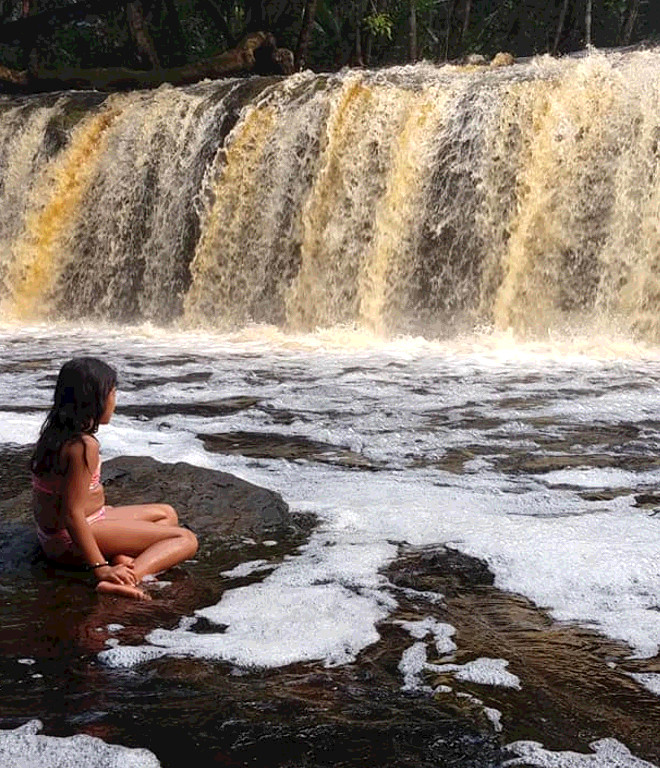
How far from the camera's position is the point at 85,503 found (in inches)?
162

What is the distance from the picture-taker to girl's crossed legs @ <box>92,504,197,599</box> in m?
4.18

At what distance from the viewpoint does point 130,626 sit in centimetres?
368

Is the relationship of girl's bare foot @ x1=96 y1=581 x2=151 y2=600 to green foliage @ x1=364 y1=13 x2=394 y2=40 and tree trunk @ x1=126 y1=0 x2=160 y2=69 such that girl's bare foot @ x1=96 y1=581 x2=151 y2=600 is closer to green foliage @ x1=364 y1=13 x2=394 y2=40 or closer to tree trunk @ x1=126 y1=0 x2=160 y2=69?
green foliage @ x1=364 y1=13 x2=394 y2=40

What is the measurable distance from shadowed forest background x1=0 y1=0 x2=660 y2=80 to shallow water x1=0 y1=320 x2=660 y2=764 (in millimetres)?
12832

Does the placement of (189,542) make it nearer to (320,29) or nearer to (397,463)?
(397,463)

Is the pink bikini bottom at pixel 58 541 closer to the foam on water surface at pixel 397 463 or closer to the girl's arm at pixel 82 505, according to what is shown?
the girl's arm at pixel 82 505

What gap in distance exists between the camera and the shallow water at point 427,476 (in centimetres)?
355

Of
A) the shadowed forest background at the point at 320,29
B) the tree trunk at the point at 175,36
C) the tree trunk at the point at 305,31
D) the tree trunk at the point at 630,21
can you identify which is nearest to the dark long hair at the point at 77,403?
the tree trunk at the point at 305,31

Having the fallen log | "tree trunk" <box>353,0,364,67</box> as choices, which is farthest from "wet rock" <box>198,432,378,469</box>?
"tree trunk" <box>353,0,364,67</box>

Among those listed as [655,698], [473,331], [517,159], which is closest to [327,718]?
[655,698]

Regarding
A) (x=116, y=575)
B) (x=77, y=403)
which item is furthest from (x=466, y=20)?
(x=116, y=575)

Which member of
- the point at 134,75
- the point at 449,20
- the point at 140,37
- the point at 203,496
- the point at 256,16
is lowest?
the point at 203,496

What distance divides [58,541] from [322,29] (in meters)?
21.4

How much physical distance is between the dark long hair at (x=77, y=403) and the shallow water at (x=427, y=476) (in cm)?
66
